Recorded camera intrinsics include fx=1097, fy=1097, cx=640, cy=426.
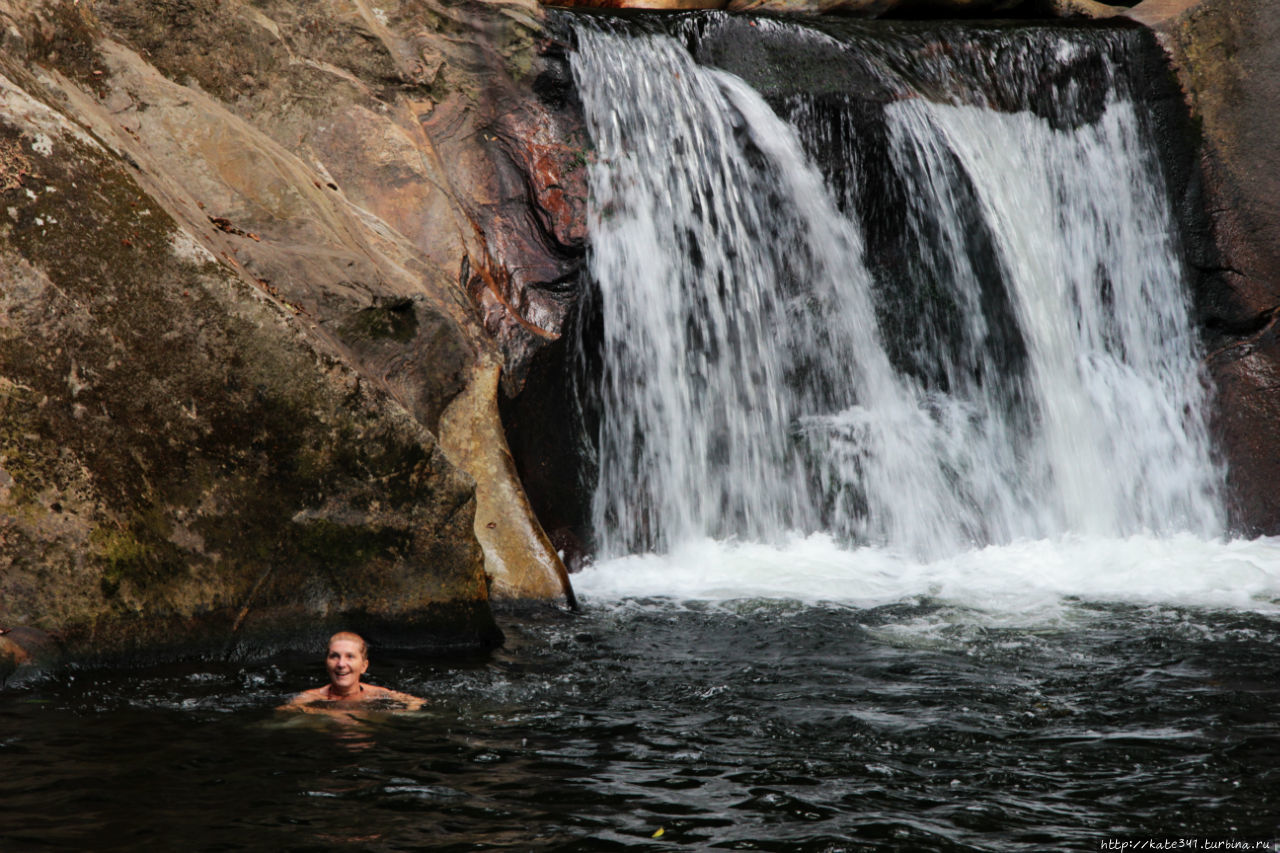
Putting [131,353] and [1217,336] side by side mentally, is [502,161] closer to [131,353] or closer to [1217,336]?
[131,353]

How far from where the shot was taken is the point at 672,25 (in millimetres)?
10414

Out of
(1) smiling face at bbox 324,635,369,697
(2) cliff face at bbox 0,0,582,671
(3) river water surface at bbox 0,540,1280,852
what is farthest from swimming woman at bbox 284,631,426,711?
(2) cliff face at bbox 0,0,582,671

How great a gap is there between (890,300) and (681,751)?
6.86 m

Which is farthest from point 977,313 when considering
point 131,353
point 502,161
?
point 131,353

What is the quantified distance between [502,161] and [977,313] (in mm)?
4679

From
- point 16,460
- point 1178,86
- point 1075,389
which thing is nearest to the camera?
point 16,460

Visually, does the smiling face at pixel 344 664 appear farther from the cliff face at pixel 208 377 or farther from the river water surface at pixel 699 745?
the cliff face at pixel 208 377

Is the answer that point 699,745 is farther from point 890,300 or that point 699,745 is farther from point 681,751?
point 890,300

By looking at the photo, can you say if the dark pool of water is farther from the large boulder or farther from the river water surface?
the large boulder

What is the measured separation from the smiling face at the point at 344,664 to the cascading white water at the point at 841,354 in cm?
409

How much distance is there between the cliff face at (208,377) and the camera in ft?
16.9

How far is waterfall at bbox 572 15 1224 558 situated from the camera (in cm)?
930

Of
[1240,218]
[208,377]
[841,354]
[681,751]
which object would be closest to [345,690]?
[681,751]

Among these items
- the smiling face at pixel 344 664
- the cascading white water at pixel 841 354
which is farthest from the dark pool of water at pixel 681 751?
the cascading white water at pixel 841 354
